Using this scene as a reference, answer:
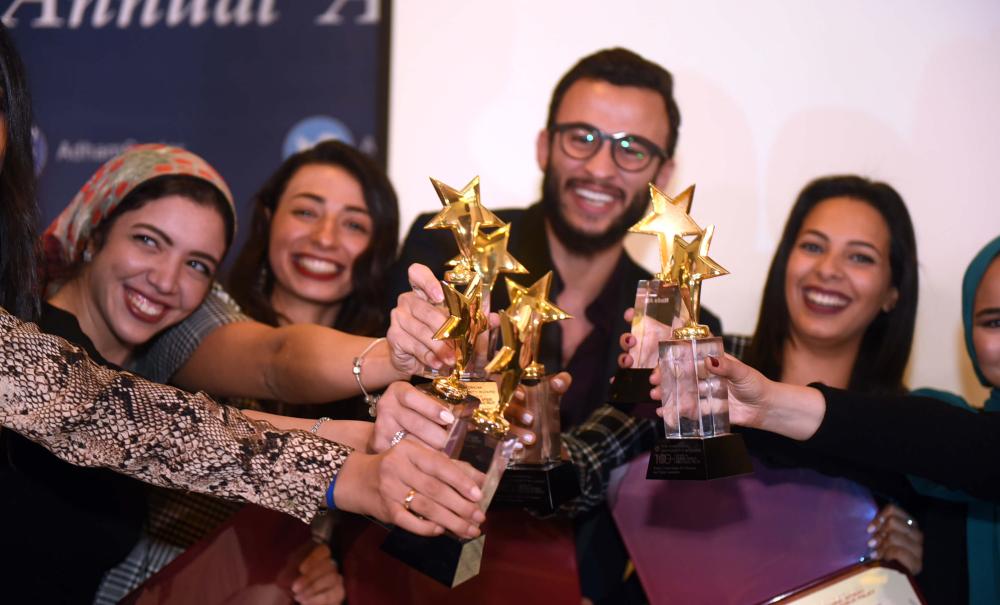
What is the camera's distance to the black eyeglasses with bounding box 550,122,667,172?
2.62m

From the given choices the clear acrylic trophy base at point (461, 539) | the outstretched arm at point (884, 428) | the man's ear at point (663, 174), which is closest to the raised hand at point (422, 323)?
the clear acrylic trophy base at point (461, 539)

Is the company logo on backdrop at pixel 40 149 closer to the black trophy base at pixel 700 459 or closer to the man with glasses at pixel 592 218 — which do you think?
the man with glasses at pixel 592 218

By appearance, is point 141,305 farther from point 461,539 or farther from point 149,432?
point 461,539

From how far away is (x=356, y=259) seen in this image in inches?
104

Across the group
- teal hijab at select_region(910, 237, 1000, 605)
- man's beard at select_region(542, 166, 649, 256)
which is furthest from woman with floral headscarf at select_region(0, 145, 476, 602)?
teal hijab at select_region(910, 237, 1000, 605)

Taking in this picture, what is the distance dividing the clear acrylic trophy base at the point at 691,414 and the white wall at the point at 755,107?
1.66 meters

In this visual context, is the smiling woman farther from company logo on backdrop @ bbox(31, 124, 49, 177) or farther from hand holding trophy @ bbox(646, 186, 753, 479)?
company logo on backdrop @ bbox(31, 124, 49, 177)

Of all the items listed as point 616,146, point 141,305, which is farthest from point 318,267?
point 616,146

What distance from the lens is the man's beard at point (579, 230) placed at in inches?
105

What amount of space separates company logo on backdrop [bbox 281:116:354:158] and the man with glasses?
27.2 inches

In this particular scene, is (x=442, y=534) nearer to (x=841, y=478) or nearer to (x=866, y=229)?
(x=841, y=478)

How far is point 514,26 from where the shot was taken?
322 centimetres

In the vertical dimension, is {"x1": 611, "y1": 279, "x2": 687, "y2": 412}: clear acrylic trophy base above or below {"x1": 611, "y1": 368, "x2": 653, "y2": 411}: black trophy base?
above

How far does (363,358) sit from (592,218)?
0.99 meters
